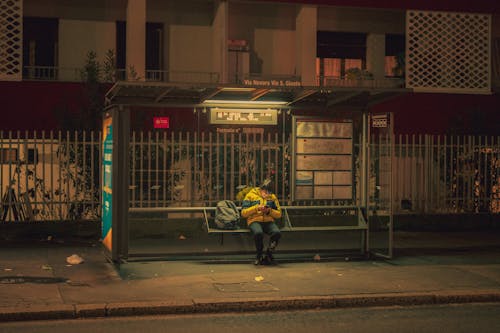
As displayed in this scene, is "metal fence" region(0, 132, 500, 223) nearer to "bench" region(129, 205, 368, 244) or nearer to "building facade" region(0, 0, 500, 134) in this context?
"bench" region(129, 205, 368, 244)

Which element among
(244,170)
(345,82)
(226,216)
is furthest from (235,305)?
(345,82)

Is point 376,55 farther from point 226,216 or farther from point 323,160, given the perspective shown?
point 226,216

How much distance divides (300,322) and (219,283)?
2086mm

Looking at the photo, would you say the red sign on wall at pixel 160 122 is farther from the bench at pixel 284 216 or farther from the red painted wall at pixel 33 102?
the bench at pixel 284 216

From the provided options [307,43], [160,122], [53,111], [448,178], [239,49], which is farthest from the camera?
[239,49]

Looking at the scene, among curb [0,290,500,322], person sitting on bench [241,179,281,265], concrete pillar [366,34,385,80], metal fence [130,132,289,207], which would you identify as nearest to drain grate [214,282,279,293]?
curb [0,290,500,322]

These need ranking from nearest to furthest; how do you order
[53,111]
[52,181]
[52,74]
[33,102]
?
1. [52,181]
2. [53,111]
3. [33,102]
4. [52,74]

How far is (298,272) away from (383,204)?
2.67 m

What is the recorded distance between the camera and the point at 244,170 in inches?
577

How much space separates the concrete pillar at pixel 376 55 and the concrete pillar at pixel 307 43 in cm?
280

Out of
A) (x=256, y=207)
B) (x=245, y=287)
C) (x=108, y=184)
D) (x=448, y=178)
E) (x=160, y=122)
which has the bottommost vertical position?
(x=245, y=287)

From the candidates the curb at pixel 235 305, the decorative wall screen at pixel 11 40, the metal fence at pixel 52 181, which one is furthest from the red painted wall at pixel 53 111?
the curb at pixel 235 305

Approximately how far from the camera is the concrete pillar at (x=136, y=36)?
773 inches

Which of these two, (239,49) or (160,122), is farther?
(239,49)
